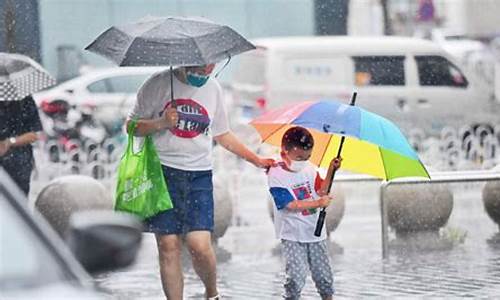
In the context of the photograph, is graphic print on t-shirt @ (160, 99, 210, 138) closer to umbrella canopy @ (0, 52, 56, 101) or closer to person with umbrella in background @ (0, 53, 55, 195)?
person with umbrella in background @ (0, 53, 55, 195)

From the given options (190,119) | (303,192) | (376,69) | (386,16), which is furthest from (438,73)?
(190,119)

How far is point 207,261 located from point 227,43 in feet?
4.01

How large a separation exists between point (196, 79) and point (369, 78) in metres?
11.3

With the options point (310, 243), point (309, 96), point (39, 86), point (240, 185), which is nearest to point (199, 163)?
point (310, 243)

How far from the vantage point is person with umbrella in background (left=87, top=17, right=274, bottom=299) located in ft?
27.4

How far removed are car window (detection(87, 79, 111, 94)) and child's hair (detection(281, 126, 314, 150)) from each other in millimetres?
11166

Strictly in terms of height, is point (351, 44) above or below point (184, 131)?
below

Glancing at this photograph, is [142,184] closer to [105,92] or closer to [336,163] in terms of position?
[336,163]

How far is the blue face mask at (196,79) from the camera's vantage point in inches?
333

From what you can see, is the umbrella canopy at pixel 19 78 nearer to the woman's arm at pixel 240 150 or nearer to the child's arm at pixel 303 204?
the woman's arm at pixel 240 150

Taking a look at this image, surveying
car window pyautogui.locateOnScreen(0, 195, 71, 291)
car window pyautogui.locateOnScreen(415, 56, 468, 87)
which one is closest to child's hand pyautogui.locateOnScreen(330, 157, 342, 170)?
car window pyautogui.locateOnScreen(0, 195, 71, 291)

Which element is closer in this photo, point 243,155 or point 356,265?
point 243,155

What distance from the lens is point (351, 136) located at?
Answer: 26.7 feet

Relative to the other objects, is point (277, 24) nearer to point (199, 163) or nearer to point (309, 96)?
point (309, 96)
